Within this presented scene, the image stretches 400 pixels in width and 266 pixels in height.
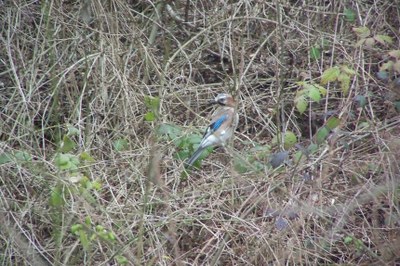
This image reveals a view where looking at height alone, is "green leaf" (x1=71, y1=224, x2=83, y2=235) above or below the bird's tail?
above

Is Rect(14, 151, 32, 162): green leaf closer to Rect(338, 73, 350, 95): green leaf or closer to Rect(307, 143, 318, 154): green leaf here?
Rect(307, 143, 318, 154): green leaf

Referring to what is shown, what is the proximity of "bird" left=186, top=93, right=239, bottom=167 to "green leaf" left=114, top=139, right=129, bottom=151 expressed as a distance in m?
0.58

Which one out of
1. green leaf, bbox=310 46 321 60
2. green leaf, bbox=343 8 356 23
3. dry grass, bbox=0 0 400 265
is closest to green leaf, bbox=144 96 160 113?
dry grass, bbox=0 0 400 265

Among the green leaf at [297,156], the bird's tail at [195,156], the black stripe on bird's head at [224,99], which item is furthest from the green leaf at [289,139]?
the black stripe on bird's head at [224,99]

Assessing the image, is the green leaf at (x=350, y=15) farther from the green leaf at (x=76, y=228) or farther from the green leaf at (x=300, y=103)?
the green leaf at (x=76, y=228)

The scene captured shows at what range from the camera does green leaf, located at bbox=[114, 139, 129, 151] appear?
7.39 m

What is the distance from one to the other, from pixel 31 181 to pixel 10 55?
1527 millimetres

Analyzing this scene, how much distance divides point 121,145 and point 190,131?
582 millimetres

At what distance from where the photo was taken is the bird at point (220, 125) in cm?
702

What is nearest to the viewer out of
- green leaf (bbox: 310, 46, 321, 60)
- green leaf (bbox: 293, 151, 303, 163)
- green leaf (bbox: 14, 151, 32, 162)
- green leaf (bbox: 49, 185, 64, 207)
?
green leaf (bbox: 49, 185, 64, 207)

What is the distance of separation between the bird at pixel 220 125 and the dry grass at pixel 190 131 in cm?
16

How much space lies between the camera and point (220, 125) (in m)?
7.25

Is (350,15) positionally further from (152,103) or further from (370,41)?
(152,103)

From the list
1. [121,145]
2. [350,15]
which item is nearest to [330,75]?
[350,15]
